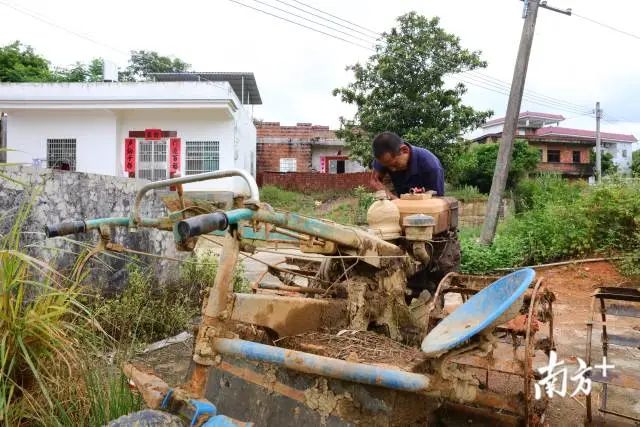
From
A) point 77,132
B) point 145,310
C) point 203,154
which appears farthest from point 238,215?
point 77,132

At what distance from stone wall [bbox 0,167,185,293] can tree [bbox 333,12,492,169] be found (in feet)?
41.3

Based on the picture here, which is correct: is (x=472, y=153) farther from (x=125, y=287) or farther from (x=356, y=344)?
(x=356, y=344)

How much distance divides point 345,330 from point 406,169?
164 centimetres

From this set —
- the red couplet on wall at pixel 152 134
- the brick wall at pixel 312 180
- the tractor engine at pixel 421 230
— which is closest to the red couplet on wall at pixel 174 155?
the red couplet on wall at pixel 152 134

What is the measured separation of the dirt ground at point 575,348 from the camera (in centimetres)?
386

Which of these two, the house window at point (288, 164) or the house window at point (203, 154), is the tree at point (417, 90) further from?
the house window at point (288, 164)

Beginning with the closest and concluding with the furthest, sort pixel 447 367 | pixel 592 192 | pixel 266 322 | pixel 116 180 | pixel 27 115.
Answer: pixel 447 367 → pixel 266 322 → pixel 116 180 → pixel 592 192 → pixel 27 115

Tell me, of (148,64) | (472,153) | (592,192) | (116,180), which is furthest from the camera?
(148,64)

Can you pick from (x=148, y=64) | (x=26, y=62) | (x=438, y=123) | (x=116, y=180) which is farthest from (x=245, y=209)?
(x=148, y=64)

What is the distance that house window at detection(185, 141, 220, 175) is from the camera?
17.4 m

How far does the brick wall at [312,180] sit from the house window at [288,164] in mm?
3343

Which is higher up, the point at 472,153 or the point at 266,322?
the point at 472,153

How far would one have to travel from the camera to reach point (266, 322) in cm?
277

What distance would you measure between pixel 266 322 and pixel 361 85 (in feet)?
54.2
